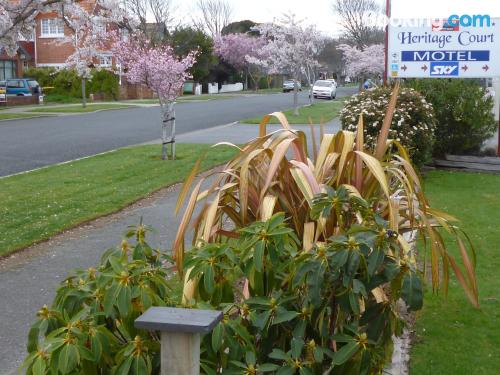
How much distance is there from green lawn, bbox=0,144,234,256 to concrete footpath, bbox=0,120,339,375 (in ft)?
0.86

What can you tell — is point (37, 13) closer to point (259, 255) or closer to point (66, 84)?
point (259, 255)

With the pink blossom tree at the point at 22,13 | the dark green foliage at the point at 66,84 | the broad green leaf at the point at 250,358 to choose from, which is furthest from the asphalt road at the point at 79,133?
the dark green foliage at the point at 66,84

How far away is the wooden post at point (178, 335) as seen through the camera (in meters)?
2.81

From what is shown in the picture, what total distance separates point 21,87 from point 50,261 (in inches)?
1639

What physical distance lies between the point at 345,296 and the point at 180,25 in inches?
2435

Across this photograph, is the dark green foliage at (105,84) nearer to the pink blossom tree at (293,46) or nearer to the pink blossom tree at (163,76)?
the pink blossom tree at (293,46)

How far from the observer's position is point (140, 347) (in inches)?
123

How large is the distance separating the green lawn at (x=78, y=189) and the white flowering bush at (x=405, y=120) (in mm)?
3462

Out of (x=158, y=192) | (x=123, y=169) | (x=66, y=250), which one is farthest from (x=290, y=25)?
(x=66, y=250)

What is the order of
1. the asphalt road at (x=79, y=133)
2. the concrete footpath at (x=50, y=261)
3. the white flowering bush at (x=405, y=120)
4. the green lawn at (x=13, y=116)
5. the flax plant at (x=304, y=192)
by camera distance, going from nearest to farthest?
the flax plant at (x=304, y=192)
the concrete footpath at (x=50, y=261)
the white flowering bush at (x=405, y=120)
the asphalt road at (x=79, y=133)
the green lawn at (x=13, y=116)

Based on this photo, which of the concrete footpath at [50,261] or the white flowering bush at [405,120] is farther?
the white flowering bush at [405,120]

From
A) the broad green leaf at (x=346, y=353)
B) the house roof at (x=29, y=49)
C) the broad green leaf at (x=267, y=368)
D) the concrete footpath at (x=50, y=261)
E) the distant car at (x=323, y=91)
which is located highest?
the house roof at (x=29, y=49)

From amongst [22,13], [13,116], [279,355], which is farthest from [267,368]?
[13,116]

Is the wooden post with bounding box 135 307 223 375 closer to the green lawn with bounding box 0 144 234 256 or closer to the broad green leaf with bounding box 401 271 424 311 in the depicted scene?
the broad green leaf with bounding box 401 271 424 311
